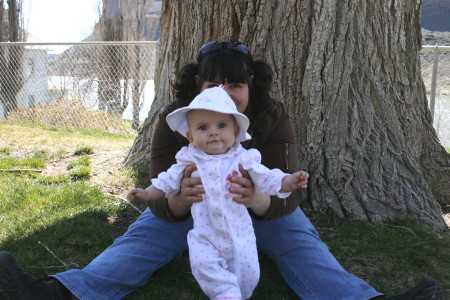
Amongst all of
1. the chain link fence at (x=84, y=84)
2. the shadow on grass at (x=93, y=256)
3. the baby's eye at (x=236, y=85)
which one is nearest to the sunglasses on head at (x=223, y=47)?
the baby's eye at (x=236, y=85)

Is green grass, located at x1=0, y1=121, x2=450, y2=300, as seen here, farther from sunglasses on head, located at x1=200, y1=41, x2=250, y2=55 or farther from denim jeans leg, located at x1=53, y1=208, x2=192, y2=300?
sunglasses on head, located at x1=200, y1=41, x2=250, y2=55

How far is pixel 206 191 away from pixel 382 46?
2035 millimetres

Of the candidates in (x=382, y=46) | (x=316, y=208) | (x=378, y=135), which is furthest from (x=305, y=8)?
(x=316, y=208)

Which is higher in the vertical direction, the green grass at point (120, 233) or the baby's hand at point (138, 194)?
the baby's hand at point (138, 194)

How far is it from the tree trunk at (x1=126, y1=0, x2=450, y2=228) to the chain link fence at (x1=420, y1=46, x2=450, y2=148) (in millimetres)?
3080

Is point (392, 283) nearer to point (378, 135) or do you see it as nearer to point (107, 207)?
point (378, 135)

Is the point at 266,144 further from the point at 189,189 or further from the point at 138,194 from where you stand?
the point at 138,194

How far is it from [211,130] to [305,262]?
2.64 ft

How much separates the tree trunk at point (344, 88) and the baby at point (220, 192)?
1.35 meters

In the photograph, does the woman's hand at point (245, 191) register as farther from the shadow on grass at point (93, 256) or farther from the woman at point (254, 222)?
the shadow on grass at point (93, 256)

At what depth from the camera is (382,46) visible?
337cm

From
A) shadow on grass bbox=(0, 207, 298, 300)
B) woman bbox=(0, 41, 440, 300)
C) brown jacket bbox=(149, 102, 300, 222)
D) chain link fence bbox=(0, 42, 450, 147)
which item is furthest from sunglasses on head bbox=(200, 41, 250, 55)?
chain link fence bbox=(0, 42, 450, 147)

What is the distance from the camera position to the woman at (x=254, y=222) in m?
2.06

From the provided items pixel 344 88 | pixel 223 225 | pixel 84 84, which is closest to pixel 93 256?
pixel 223 225
